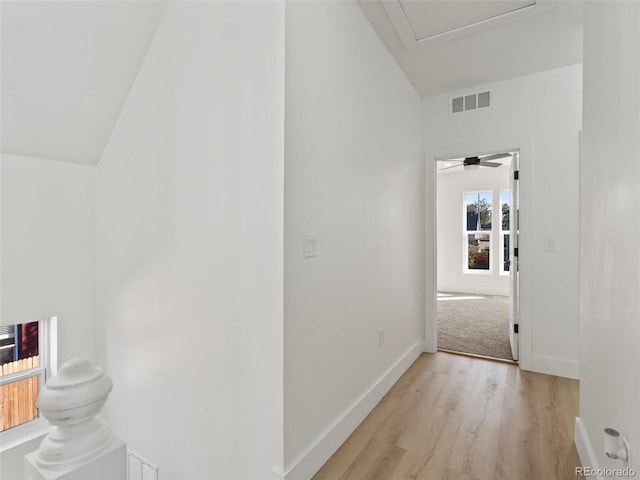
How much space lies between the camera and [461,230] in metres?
7.46

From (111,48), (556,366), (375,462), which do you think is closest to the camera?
(375,462)

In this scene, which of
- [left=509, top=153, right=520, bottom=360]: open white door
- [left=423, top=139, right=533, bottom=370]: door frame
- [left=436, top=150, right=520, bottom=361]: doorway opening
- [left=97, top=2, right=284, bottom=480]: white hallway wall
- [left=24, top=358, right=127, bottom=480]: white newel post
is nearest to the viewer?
[left=24, top=358, right=127, bottom=480]: white newel post

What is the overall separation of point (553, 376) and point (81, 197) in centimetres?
408

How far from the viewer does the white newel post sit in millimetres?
438

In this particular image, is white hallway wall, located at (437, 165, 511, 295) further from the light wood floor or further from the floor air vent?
the floor air vent

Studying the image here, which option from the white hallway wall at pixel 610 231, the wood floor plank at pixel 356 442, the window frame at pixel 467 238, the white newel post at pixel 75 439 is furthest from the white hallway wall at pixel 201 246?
the window frame at pixel 467 238

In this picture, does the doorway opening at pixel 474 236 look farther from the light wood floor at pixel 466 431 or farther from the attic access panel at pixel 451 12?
the attic access panel at pixel 451 12

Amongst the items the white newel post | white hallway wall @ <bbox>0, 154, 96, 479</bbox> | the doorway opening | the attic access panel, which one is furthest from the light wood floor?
the doorway opening

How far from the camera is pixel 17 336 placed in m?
2.23

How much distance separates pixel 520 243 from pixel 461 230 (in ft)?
14.7

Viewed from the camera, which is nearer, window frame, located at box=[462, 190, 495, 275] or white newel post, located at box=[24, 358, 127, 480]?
white newel post, located at box=[24, 358, 127, 480]

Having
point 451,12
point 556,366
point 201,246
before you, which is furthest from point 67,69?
point 556,366

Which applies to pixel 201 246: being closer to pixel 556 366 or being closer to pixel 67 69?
pixel 67 69

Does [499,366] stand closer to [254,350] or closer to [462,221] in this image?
[254,350]
